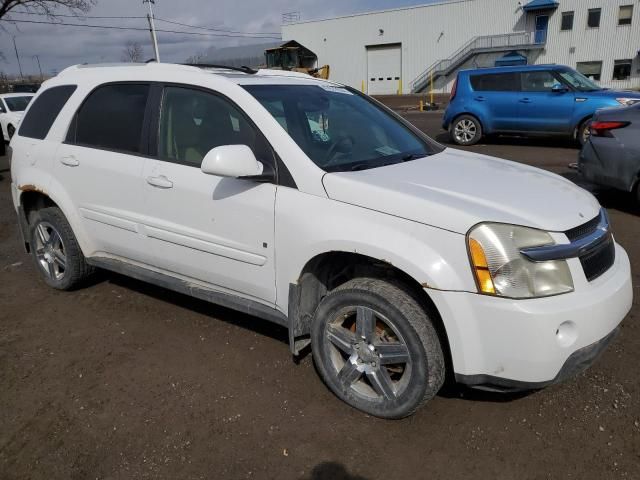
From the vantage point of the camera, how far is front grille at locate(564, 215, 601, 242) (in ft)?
8.02

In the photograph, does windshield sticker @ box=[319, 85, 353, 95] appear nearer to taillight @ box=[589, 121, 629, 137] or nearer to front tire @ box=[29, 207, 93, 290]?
front tire @ box=[29, 207, 93, 290]

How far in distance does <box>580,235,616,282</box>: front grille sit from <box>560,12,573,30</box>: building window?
149 feet

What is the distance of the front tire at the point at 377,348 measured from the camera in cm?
251

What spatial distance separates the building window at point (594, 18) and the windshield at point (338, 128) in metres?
44.1

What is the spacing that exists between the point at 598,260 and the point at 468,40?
47480 mm

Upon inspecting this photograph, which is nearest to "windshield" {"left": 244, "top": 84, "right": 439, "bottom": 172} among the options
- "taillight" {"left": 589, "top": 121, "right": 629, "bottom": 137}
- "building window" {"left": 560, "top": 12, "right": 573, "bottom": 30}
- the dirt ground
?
the dirt ground

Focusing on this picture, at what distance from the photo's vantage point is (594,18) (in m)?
39.7

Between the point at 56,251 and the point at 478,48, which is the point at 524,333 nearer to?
the point at 56,251

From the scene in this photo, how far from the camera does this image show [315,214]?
107 inches

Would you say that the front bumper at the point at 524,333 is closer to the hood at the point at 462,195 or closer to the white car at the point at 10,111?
the hood at the point at 462,195

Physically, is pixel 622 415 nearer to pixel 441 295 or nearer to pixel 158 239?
pixel 441 295

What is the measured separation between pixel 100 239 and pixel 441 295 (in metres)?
2.73

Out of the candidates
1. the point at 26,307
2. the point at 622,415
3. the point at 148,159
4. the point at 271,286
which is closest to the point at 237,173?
the point at 271,286

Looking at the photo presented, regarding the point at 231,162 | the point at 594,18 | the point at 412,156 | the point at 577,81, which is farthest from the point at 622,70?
the point at 231,162
